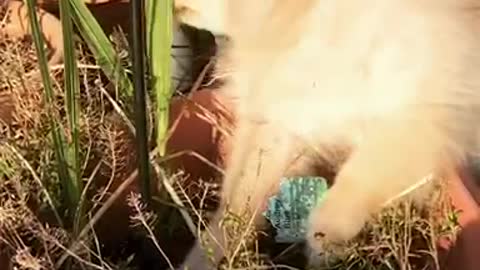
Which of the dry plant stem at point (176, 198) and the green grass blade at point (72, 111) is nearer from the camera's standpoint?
the green grass blade at point (72, 111)

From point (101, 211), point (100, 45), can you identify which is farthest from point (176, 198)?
point (100, 45)

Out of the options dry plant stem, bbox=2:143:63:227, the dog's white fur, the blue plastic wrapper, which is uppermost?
the dog's white fur

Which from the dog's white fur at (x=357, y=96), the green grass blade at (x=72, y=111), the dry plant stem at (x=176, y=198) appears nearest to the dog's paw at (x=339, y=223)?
the dog's white fur at (x=357, y=96)

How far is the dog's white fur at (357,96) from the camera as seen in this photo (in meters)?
1.13

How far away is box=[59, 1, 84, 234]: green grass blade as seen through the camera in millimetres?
1045

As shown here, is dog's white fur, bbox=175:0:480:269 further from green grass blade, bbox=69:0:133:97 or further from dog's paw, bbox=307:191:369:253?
green grass blade, bbox=69:0:133:97

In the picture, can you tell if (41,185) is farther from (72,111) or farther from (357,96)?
(357,96)

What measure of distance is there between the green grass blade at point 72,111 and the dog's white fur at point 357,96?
140 millimetres

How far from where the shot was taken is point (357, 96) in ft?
3.83

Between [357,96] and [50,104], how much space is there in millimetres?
337

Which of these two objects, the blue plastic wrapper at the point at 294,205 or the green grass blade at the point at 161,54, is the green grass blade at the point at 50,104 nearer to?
the green grass blade at the point at 161,54

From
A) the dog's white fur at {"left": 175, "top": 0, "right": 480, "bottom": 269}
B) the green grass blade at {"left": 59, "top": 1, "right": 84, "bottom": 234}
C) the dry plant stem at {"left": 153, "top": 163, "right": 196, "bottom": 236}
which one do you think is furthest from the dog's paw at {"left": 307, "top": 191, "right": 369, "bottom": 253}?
the green grass blade at {"left": 59, "top": 1, "right": 84, "bottom": 234}

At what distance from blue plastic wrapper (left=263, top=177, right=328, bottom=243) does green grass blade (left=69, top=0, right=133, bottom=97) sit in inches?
8.3

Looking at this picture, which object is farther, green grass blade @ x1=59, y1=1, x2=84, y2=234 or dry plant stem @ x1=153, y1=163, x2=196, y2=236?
dry plant stem @ x1=153, y1=163, x2=196, y2=236
